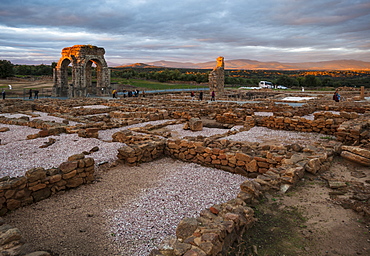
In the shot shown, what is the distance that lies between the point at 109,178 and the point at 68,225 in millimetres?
2575

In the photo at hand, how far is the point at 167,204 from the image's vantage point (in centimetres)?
614

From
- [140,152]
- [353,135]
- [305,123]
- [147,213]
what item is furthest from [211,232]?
[305,123]

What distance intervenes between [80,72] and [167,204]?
1366 inches

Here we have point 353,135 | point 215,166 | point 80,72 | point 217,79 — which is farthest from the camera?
point 80,72

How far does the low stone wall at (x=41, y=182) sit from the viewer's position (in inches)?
231

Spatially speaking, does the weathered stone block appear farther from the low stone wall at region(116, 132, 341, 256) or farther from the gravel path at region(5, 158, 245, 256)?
the gravel path at region(5, 158, 245, 256)

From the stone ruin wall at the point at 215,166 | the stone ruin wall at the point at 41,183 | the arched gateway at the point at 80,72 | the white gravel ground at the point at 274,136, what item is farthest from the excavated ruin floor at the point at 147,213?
the arched gateway at the point at 80,72

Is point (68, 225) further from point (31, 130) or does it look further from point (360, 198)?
point (31, 130)

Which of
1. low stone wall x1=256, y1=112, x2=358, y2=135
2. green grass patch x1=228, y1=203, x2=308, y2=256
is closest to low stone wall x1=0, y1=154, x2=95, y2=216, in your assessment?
green grass patch x1=228, y1=203, x2=308, y2=256

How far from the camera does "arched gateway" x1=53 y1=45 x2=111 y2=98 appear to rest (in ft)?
119

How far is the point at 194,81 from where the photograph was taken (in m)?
73.6

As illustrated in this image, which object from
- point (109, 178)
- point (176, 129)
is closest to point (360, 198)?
point (109, 178)

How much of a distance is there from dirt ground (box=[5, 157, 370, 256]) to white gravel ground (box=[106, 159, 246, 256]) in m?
0.30

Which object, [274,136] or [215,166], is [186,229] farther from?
[274,136]
